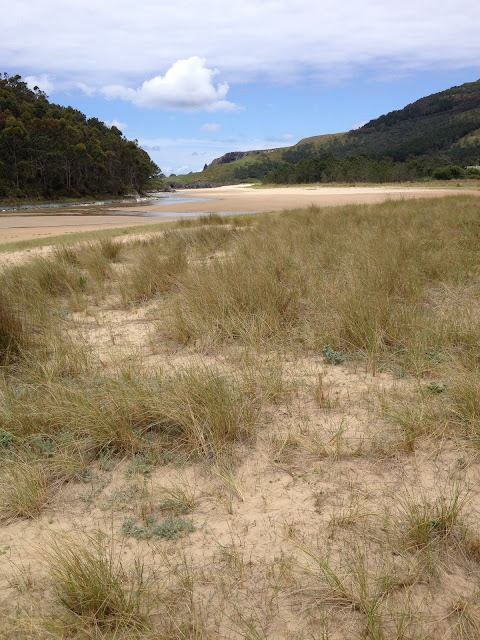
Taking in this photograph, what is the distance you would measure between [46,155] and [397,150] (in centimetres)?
9145

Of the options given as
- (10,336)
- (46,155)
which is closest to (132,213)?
(46,155)

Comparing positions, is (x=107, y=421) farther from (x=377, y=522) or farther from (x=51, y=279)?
(x=51, y=279)

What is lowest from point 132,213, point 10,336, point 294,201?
point 10,336

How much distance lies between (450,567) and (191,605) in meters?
0.96

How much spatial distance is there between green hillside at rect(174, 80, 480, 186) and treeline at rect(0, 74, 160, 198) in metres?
34.4

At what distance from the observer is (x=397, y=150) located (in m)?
112

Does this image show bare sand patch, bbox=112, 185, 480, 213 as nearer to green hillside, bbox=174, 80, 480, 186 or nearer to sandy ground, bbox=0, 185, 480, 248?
sandy ground, bbox=0, 185, 480, 248

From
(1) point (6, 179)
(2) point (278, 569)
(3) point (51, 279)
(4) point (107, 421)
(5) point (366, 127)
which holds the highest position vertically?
(5) point (366, 127)

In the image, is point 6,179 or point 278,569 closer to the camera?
point 278,569

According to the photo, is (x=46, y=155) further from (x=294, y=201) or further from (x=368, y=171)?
(x=368, y=171)

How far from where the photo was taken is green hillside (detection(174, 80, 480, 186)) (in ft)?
227

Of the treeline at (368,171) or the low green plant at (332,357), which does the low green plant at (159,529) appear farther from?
the treeline at (368,171)

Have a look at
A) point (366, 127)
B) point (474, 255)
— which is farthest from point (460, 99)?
point (474, 255)

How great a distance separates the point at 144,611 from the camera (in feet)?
5.21
